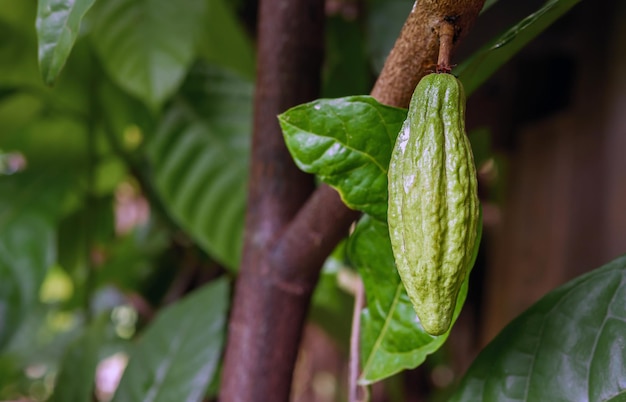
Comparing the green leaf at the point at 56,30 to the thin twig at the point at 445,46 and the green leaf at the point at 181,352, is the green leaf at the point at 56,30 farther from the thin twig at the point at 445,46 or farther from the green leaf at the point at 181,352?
the green leaf at the point at 181,352

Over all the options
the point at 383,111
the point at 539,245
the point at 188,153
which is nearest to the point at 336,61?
the point at 188,153

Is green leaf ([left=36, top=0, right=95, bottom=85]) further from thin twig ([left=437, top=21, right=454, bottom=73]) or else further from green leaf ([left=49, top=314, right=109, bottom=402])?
green leaf ([left=49, top=314, right=109, bottom=402])

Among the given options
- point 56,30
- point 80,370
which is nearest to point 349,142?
point 56,30

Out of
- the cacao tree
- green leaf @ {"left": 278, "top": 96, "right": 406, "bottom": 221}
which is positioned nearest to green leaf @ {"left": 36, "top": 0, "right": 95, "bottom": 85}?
the cacao tree

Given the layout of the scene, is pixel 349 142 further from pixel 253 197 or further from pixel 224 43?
pixel 224 43

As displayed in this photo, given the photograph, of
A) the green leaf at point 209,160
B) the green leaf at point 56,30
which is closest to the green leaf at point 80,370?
the green leaf at point 209,160

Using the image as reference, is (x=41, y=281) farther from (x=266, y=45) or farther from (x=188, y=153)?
(x=266, y=45)
